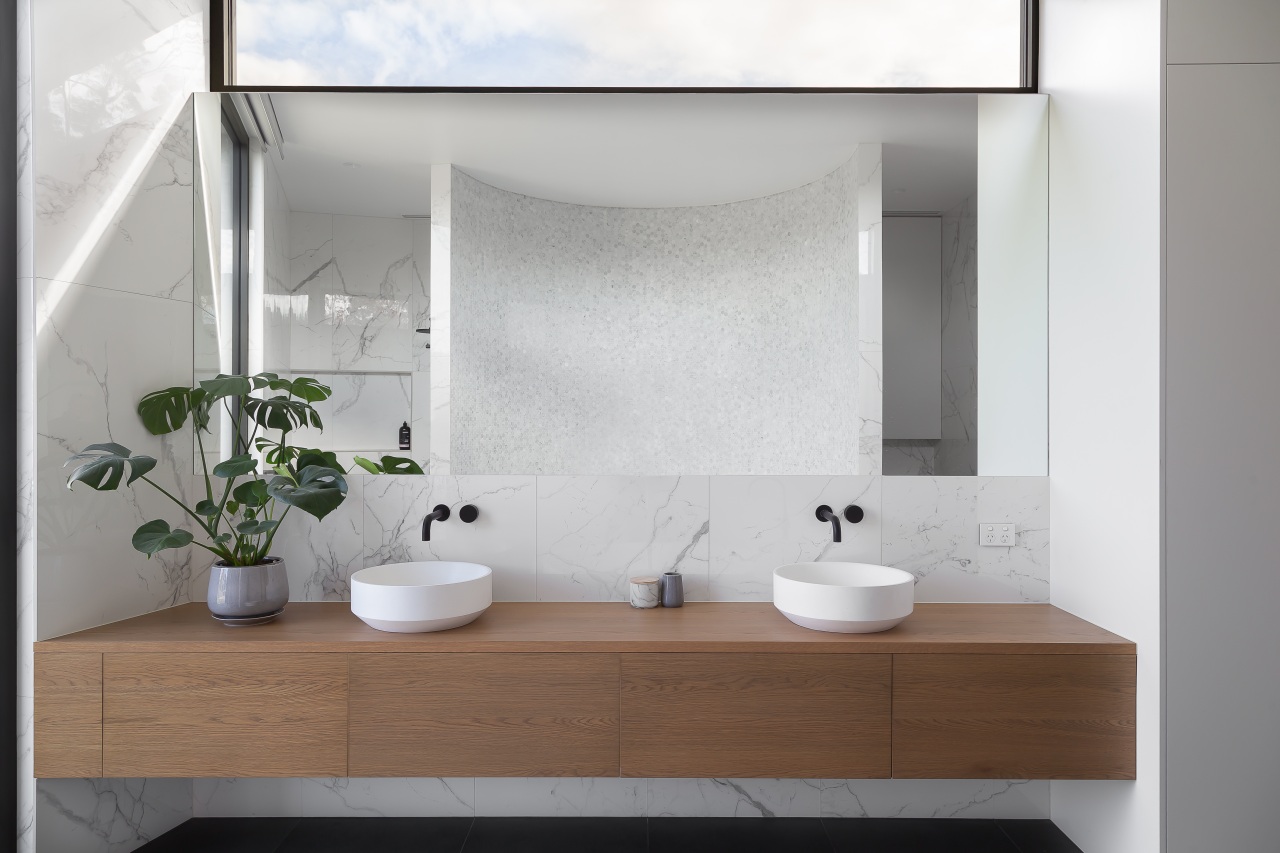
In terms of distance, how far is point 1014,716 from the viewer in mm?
1704

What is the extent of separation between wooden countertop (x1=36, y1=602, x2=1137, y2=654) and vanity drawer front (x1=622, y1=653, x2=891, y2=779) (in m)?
0.04

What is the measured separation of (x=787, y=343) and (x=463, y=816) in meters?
1.79

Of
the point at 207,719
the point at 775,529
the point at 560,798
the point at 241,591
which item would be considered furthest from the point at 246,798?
the point at 775,529

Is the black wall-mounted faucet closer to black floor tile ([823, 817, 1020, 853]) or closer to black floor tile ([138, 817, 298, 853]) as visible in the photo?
black floor tile ([823, 817, 1020, 853])

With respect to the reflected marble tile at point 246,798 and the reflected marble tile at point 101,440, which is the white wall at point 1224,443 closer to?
the reflected marble tile at point 246,798

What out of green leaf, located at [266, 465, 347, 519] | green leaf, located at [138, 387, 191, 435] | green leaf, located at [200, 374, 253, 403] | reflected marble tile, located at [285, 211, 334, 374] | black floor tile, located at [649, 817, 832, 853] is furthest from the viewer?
reflected marble tile, located at [285, 211, 334, 374]

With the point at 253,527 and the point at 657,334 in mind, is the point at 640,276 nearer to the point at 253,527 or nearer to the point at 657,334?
the point at 657,334

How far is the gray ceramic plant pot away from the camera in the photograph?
1845 mm

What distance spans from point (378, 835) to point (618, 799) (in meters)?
0.72

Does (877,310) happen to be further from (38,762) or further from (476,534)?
(38,762)

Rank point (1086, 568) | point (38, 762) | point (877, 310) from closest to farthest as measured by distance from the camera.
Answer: point (38, 762) → point (1086, 568) → point (877, 310)

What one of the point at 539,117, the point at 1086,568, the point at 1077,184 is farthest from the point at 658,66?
the point at 1086,568

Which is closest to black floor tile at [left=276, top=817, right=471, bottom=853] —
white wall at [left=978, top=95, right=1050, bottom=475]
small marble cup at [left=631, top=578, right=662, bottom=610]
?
small marble cup at [left=631, top=578, right=662, bottom=610]

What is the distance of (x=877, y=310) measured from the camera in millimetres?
2141
